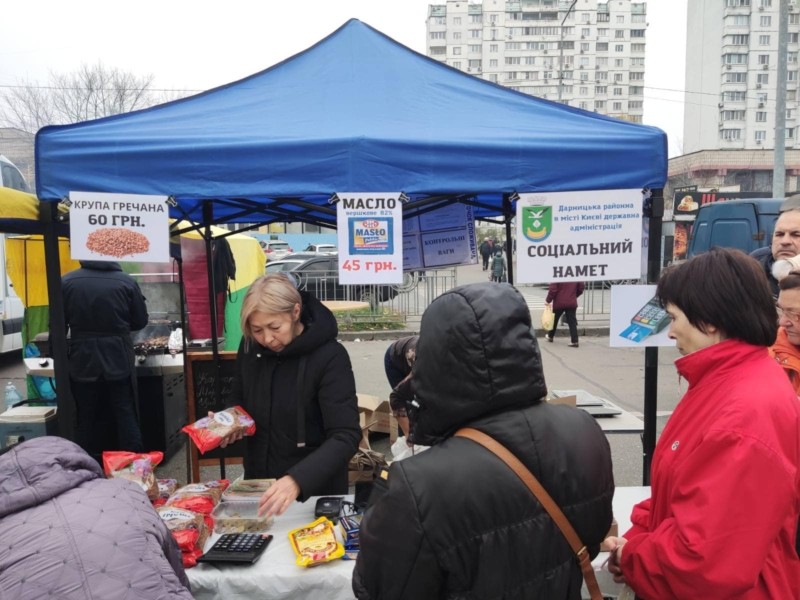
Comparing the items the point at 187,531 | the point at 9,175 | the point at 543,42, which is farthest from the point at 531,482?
the point at 543,42

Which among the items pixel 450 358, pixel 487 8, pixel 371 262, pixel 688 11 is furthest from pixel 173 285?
pixel 487 8

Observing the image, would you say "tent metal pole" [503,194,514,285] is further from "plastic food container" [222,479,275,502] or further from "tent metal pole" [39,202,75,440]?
"tent metal pole" [39,202,75,440]

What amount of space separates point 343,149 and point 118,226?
1148 millimetres

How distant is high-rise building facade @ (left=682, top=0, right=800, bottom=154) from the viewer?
6606cm

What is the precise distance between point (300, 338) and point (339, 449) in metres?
0.51

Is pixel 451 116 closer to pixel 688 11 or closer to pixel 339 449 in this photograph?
pixel 339 449

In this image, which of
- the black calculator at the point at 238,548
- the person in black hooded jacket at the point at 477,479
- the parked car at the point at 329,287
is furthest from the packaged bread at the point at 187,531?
the parked car at the point at 329,287

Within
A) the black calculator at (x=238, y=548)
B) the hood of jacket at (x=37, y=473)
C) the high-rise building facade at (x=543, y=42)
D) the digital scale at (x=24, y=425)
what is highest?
the high-rise building facade at (x=543, y=42)

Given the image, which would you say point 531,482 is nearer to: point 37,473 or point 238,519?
point 37,473

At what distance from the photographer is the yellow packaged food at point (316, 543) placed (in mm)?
2012

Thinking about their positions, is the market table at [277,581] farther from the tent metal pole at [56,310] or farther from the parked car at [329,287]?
the parked car at [329,287]

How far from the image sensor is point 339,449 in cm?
236

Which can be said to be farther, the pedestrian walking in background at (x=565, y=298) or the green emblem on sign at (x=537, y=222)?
the pedestrian walking in background at (x=565, y=298)

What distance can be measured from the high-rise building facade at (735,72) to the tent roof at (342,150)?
72868 millimetres
